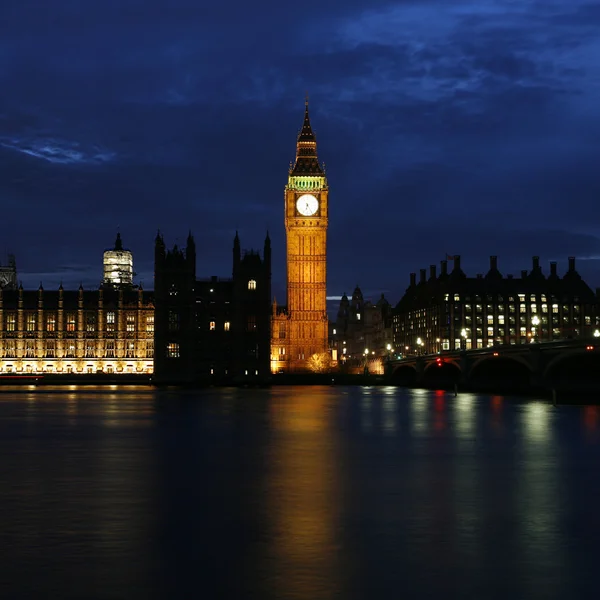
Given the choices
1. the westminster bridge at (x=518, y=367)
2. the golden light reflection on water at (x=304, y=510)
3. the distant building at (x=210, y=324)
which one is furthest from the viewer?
the distant building at (x=210, y=324)

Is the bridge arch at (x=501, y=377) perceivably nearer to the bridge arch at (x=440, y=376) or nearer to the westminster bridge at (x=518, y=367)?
the westminster bridge at (x=518, y=367)

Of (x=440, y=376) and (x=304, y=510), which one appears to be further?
(x=440, y=376)

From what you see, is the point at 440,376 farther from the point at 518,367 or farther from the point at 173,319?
the point at 173,319

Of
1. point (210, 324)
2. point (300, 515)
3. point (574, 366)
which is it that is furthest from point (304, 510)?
point (210, 324)

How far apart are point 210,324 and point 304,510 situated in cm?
15280

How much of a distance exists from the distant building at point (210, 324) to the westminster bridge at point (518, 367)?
23.5 meters

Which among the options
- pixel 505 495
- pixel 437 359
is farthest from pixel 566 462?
pixel 437 359

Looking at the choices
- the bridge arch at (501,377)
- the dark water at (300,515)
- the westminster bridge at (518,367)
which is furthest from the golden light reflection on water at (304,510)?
the bridge arch at (501,377)

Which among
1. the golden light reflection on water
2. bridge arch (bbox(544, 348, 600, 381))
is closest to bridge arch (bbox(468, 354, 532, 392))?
bridge arch (bbox(544, 348, 600, 381))

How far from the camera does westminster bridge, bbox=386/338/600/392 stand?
104062mm

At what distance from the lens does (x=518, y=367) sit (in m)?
142

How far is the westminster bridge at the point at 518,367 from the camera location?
341 feet

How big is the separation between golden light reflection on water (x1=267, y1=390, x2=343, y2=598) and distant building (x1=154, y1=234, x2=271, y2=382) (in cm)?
11924

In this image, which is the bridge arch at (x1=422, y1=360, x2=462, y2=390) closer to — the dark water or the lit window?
the lit window
